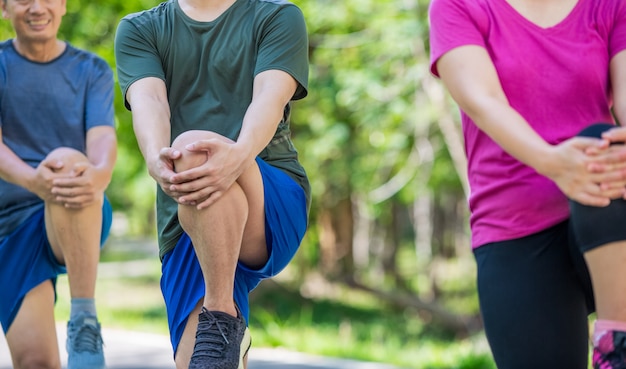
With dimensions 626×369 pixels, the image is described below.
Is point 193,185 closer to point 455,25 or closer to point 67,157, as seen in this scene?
point 455,25

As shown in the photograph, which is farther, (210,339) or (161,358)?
(161,358)

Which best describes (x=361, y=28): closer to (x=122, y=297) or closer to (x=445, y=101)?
(x=445, y=101)

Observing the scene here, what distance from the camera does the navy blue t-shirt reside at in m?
4.07

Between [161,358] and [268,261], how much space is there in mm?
5958

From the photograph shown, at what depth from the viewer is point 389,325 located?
17.8 metres

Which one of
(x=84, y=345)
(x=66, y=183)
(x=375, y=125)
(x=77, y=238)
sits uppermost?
(x=375, y=125)

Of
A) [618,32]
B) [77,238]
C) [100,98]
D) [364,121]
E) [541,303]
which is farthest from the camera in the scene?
[364,121]

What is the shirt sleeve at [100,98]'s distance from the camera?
4.09 meters

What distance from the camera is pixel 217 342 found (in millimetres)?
2760

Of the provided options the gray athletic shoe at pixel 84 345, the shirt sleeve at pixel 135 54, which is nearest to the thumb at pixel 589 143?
the shirt sleeve at pixel 135 54

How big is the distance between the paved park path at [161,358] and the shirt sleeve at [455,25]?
5.47 m

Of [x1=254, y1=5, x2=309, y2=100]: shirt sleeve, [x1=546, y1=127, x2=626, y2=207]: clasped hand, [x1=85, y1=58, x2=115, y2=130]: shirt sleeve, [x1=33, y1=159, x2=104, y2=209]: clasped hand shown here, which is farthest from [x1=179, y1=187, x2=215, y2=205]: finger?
[x1=85, y1=58, x2=115, y2=130]: shirt sleeve

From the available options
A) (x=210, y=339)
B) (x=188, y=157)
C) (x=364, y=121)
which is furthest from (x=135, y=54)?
(x=364, y=121)

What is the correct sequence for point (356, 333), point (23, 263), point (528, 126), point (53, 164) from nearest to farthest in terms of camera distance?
point (528, 126)
point (53, 164)
point (23, 263)
point (356, 333)
